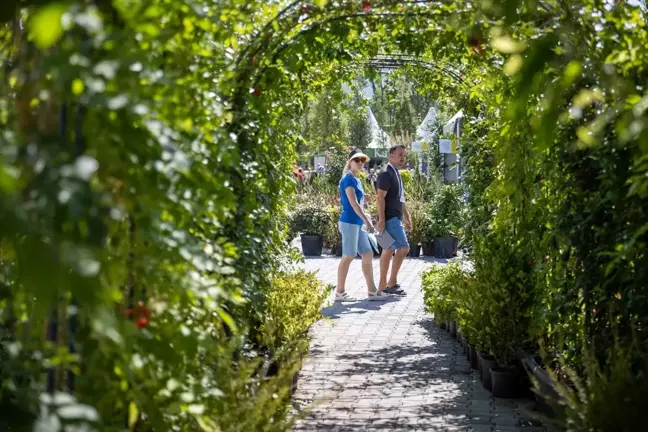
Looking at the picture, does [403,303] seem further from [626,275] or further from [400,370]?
[626,275]

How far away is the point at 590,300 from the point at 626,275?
0.50 m

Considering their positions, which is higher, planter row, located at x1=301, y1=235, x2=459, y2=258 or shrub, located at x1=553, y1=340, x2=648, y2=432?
planter row, located at x1=301, y1=235, x2=459, y2=258

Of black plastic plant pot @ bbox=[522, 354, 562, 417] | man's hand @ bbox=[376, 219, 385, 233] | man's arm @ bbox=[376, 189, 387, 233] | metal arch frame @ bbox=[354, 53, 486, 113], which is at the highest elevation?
metal arch frame @ bbox=[354, 53, 486, 113]

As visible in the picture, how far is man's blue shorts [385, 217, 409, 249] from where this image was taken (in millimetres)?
10609

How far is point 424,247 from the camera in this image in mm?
16422

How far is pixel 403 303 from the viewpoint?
34.9ft

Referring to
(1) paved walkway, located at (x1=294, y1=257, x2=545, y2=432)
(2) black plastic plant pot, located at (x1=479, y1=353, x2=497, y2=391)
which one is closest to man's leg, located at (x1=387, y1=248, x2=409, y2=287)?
(1) paved walkway, located at (x1=294, y1=257, x2=545, y2=432)

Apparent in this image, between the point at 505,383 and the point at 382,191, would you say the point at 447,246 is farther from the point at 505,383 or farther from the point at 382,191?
the point at 505,383

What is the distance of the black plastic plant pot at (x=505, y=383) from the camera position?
6.08 metres

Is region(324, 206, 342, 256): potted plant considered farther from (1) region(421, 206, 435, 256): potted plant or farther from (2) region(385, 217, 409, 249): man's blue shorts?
(2) region(385, 217, 409, 249): man's blue shorts

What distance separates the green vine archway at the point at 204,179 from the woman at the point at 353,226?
366 centimetres

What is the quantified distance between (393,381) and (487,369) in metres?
0.70

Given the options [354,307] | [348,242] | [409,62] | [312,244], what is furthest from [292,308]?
[312,244]

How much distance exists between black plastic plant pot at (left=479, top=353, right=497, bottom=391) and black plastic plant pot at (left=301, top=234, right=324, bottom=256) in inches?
408
